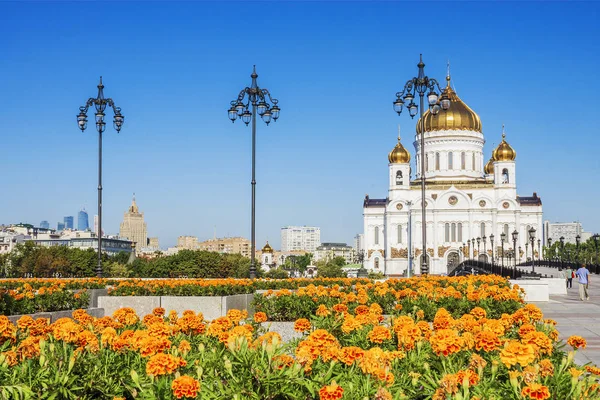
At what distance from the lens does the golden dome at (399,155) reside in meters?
93.6

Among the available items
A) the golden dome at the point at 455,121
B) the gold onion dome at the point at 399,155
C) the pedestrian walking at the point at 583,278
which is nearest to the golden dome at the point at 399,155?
the gold onion dome at the point at 399,155

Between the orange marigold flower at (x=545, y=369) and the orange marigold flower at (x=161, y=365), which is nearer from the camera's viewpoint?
the orange marigold flower at (x=161, y=365)

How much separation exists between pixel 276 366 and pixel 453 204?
8594cm

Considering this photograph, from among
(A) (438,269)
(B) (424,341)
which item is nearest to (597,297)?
(B) (424,341)

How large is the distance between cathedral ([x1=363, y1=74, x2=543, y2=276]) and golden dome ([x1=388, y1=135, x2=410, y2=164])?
5.2 inches

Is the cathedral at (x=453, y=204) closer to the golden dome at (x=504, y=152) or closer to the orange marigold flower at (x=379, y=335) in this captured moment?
the golden dome at (x=504, y=152)

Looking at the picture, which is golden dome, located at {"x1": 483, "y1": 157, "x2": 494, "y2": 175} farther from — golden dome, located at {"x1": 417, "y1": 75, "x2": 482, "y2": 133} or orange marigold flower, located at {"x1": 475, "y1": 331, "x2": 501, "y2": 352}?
orange marigold flower, located at {"x1": 475, "y1": 331, "x2": 501, "y2": 352}

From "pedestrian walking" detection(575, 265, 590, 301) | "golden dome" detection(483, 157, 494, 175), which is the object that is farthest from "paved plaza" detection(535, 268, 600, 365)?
"golden dome" detection(483, 157, 494, 175)

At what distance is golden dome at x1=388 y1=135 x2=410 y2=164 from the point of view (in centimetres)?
9356

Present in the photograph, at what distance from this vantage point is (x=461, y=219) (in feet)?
294

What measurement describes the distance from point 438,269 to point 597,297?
2403 inches

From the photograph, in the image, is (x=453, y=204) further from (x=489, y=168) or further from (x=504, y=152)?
(x=489, y=168)

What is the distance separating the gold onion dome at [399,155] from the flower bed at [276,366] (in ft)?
287

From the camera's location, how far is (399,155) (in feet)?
307
